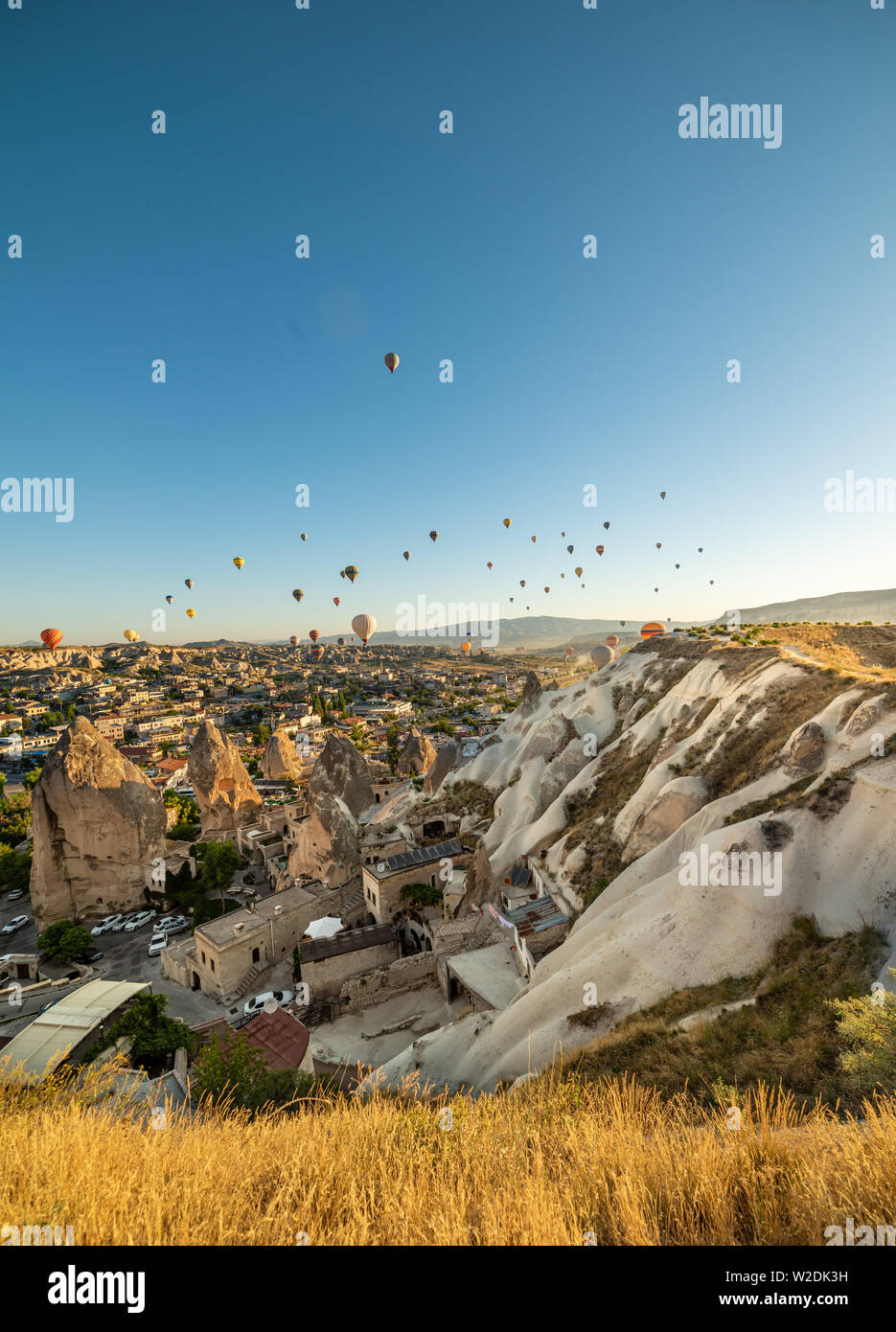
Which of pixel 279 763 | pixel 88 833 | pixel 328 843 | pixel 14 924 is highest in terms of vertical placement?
pixel 328 843

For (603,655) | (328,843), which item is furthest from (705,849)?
(603,655)

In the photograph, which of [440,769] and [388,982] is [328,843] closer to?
[388,982]

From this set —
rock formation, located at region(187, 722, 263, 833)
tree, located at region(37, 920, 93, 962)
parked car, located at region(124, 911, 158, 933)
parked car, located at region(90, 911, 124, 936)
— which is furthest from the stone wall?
rock formation, located at region(187, 722, 263, 833)

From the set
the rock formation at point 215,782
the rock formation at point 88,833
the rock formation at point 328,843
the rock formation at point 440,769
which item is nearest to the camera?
the rock formation at point 328,843

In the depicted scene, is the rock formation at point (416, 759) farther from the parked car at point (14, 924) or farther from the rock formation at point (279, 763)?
the parked car at point (14, 924)

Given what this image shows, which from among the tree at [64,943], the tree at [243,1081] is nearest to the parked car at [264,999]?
the tree at [243,1081]

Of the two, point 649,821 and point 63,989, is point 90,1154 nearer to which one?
point 649,821
